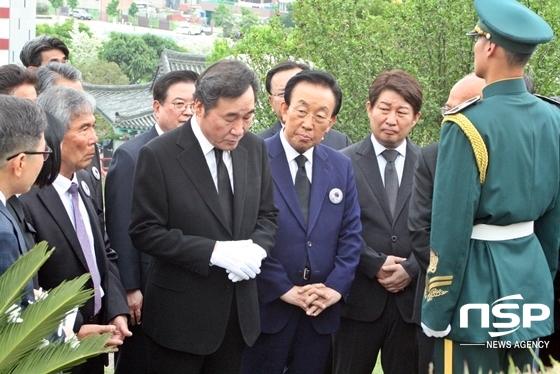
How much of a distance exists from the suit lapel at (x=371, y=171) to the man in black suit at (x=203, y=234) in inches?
36.4

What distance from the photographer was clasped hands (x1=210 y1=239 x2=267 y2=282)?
4121 millimetres

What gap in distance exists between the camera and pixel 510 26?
12.4ft

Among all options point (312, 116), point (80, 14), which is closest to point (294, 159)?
point (312, 116)

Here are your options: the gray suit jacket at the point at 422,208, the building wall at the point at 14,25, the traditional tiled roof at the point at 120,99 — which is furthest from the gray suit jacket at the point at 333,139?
the building wall at the point at 14,25

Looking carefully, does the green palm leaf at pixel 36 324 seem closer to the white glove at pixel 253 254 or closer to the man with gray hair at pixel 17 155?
the man with gray hair at pixel 17 155

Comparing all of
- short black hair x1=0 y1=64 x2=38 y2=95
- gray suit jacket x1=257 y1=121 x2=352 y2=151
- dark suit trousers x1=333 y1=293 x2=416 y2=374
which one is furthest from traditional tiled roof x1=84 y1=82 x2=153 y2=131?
dark suit trousers x1=333 y1=293 x2=416 y2=374

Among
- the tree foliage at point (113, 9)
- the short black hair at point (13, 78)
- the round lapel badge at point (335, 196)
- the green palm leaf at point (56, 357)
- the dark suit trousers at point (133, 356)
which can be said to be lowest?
the tree foliage at point (113, 9)

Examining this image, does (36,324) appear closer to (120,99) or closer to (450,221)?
(450,221)

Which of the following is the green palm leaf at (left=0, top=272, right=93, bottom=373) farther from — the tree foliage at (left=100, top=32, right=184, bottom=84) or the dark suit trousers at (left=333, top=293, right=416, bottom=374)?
the tree foliage at (left=100, top=32, right=184, bottom=84)

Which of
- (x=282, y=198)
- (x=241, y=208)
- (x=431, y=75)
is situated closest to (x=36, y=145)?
(x=241, y=208)

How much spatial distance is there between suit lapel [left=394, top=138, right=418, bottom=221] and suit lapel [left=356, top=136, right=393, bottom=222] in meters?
0.07

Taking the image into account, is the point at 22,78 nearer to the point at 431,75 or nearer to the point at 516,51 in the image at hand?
the point at 516,51

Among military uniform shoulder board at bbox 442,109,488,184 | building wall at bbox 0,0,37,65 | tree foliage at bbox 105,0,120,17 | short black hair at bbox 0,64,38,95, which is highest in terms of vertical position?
military uniform shoulder board at bbox 442,109,488,184

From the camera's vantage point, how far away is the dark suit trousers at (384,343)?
499 cm
